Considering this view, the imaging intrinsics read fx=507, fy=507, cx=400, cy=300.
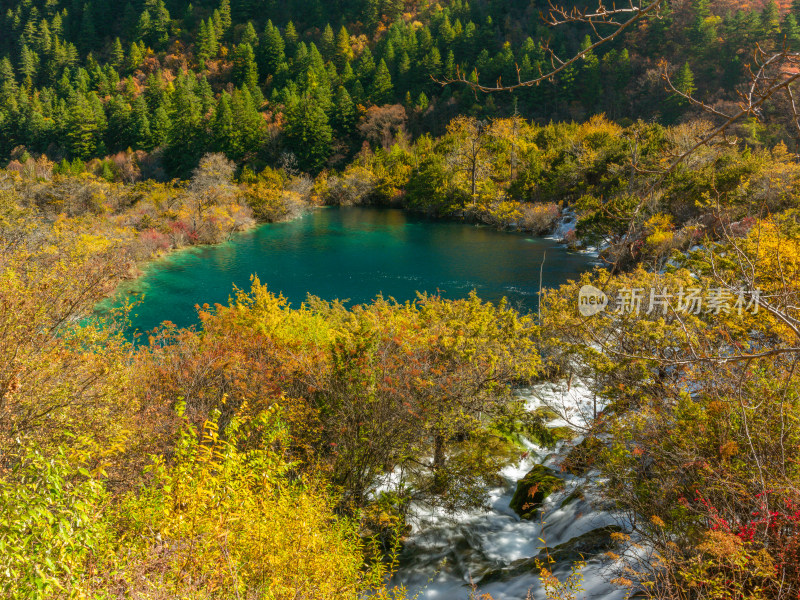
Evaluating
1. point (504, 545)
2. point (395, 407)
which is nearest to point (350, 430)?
point (395, 407)

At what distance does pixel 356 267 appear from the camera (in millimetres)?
31875

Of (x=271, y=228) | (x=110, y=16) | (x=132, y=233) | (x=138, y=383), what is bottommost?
(x=271, y=228)

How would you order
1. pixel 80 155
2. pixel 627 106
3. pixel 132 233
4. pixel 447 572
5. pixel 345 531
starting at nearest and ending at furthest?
1. pixel 345 531
2. pixel 447 572
3. pixel 132 233
4. pixel 627 106
5. pixel 80 155

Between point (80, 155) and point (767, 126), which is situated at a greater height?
point (767, 126)

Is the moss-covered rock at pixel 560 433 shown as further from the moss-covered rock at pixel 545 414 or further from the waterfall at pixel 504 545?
the waterfall at pixel 504 545

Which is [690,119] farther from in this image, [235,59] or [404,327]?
[235,59]

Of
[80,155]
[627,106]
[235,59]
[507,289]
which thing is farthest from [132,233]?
[235,59]

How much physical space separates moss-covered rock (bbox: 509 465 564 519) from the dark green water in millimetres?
11378

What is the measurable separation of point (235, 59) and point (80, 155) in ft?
102

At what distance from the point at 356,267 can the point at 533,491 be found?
74.7 ft

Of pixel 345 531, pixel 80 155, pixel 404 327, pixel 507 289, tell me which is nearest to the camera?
pixel 345 531

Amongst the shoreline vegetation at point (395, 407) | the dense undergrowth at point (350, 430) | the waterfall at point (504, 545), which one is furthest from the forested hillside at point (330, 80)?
the waterfall at point (504, 545)

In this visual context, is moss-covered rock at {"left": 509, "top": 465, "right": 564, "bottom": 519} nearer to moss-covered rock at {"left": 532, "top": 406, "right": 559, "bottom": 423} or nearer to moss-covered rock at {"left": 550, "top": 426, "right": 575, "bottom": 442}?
moss-covered rock at {"left": 550, "top": 426, "right": 575, "bottom": 442}

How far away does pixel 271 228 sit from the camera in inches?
1758
